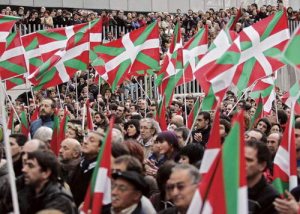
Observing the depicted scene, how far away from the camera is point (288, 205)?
627 cm

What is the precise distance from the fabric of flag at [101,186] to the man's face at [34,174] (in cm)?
40

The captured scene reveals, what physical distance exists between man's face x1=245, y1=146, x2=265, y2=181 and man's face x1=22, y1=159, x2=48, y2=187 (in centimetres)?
159

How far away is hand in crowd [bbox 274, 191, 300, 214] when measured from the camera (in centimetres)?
625

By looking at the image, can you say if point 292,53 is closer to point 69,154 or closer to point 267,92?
point 69,154

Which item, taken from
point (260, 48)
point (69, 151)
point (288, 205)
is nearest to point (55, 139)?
point (69, 151)

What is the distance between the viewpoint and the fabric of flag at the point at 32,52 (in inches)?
609

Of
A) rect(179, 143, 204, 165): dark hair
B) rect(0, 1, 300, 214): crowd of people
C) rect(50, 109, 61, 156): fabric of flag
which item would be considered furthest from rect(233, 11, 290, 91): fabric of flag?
rect(179, 143, 204, 165): dark hair

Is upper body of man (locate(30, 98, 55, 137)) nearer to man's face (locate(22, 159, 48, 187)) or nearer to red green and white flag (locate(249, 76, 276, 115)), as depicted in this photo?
red green and white flag (locate(249, 76, 276, 115))

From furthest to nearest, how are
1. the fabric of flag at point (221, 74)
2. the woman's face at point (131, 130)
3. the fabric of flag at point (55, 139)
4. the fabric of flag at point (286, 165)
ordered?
1. the woman's face at point (131, 130)
2. the fabric of flag at point (55, 139)
3. the fabric of flag at point (221, 74)
4. the fabric of flag at point (286, 165)

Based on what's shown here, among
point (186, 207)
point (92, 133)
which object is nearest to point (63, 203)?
point (186, 207)

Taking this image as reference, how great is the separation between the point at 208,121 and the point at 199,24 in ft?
51.0

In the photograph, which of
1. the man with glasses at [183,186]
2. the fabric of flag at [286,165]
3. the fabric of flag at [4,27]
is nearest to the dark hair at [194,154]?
the fabric of flag at [286,165]

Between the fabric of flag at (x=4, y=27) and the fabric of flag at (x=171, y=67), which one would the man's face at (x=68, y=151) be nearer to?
the fabric of flag at (x=4, y=27)

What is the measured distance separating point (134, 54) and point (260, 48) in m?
4.14
